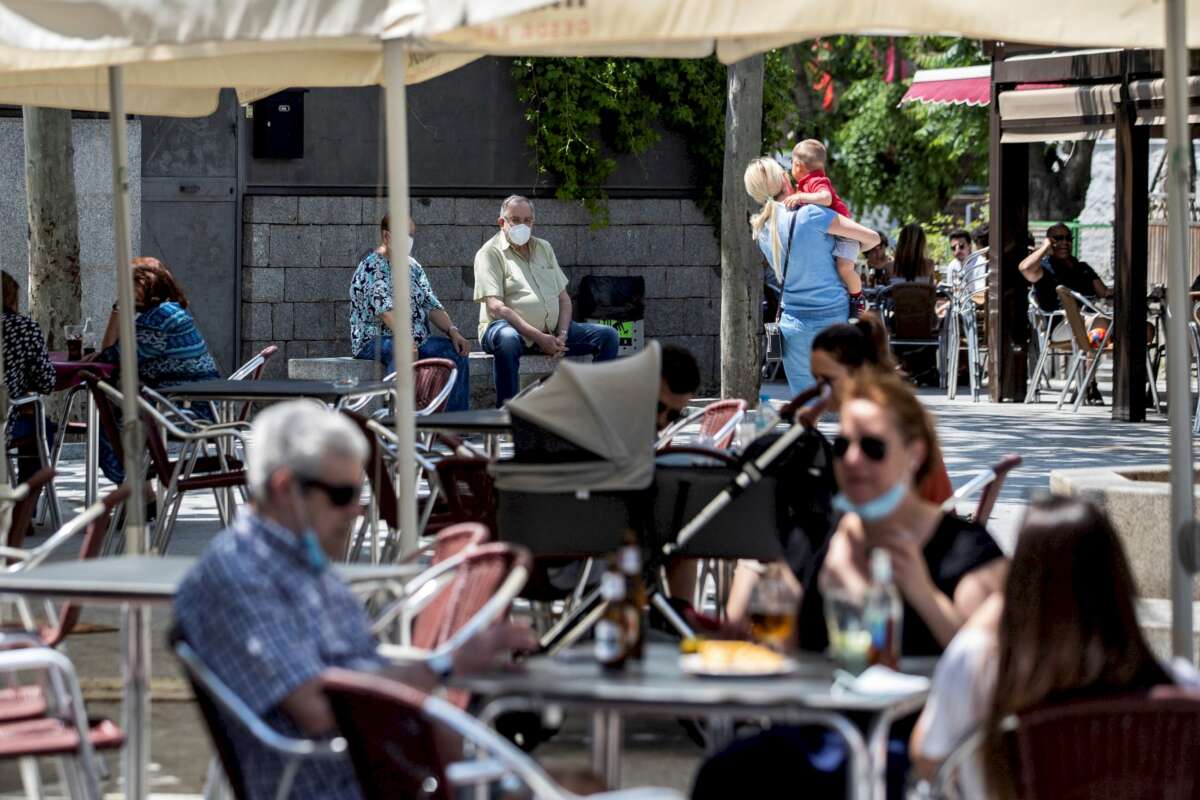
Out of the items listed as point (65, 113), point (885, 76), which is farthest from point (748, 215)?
point (885, 76)

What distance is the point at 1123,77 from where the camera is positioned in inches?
656

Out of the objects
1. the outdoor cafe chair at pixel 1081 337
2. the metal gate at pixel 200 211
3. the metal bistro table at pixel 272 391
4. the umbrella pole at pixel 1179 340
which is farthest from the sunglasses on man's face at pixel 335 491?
the metal gate at pixel 200 211

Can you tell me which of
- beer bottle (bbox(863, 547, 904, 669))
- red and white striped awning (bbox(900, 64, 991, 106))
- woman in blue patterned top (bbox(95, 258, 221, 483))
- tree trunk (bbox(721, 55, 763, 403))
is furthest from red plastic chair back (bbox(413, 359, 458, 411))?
red and white striped awning (bbox(900, 64, 991, 106))

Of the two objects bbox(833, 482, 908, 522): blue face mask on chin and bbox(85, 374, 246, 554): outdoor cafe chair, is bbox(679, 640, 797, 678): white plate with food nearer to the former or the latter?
bbox(833, 482, 908, 522): blue face mask on chin

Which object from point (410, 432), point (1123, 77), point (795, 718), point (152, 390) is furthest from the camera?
point (1123, 77)

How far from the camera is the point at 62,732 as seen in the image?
16.2 feet

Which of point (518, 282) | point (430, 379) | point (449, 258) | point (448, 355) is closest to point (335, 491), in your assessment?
point (430, 379)

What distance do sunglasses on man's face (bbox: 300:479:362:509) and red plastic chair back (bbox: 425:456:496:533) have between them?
10.7 feet

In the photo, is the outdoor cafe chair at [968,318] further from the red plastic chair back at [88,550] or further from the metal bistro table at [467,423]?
the red plastic chair back at [88,550]

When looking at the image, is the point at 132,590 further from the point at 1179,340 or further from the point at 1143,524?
the point at 1143,524

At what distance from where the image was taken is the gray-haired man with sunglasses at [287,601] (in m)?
4.08

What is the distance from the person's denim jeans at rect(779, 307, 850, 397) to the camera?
34.5 ft

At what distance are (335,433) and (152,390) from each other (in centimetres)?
627

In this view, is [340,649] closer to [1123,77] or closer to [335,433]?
[335,433]
